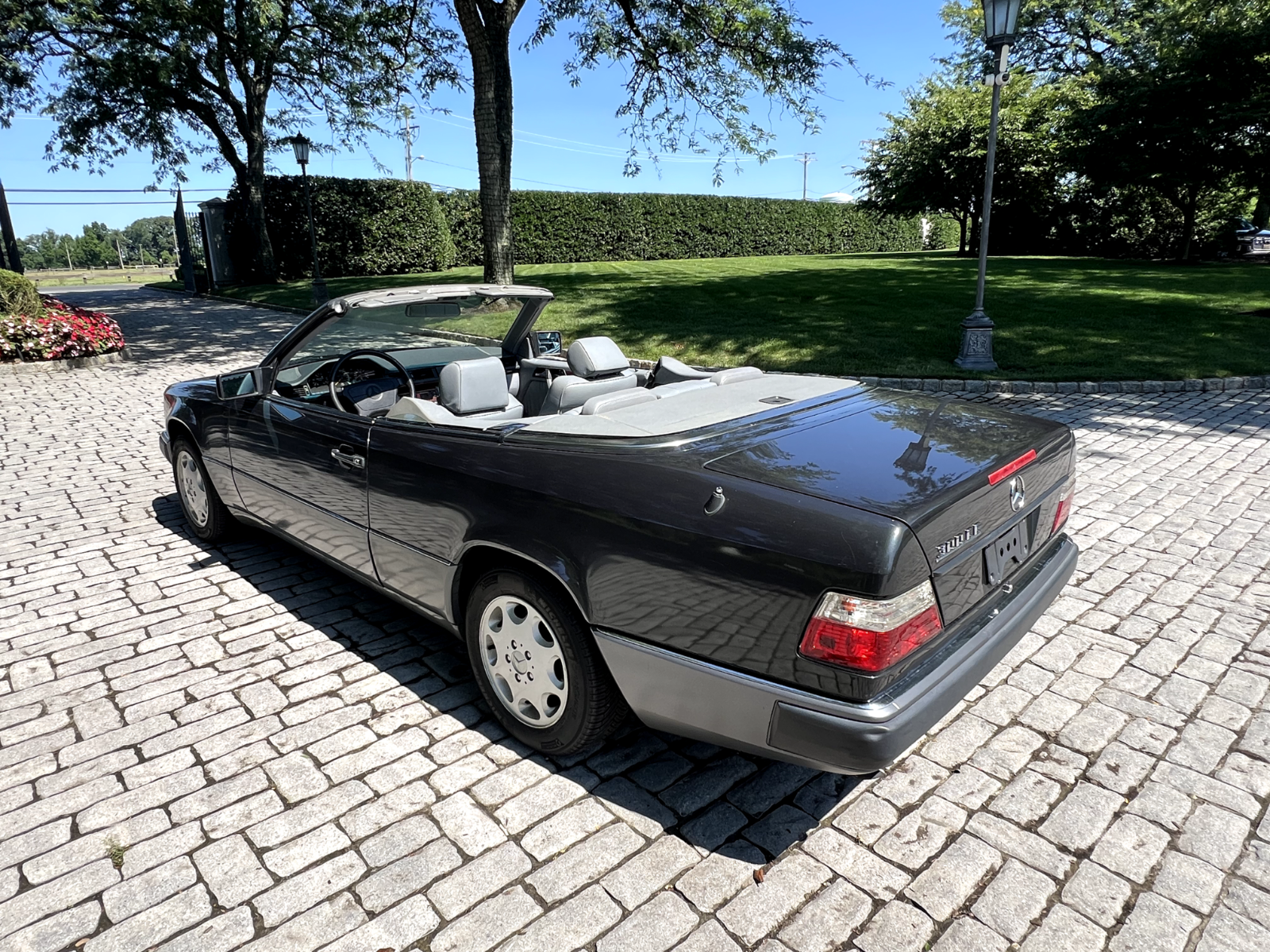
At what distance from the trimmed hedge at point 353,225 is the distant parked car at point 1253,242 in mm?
25910

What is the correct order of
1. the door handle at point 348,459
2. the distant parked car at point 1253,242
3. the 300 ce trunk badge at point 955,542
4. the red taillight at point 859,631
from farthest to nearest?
the distant parked car at point 1253,242 < the door handle at point 348,459 < the 300 ce trunk badge at point 955,542 < the red taillight at point 859,631

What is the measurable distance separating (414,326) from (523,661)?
80.4 inches

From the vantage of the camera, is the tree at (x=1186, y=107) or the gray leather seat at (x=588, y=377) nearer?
the gray leather seat at (x=588, y=377)

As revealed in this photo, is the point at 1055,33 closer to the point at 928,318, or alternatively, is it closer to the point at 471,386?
the point at 928,318

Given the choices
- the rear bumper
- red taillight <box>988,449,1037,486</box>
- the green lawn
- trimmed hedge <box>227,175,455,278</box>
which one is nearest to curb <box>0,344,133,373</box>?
the green lawn

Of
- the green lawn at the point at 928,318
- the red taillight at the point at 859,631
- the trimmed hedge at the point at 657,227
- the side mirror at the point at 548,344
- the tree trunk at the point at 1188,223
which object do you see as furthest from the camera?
the trimmed hedge at the point at 657,227

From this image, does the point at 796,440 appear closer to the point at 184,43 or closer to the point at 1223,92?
the point at 184,43

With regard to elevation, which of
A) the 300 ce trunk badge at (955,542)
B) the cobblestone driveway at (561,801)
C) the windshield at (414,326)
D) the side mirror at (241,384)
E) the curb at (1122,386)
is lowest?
the cobblestone driveway at (561,801)

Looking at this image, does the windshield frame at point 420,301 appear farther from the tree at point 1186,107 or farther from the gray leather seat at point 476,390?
the tree at point 1186,107

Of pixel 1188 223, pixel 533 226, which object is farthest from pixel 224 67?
pixel 1188 223

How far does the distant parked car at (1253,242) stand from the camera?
2489 cm

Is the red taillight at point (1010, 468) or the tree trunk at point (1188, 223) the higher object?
the tree trunk at point (1188, 223)

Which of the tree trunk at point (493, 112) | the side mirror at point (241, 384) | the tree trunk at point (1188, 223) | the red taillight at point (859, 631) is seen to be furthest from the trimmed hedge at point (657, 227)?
the red taillight at point (859, 631)

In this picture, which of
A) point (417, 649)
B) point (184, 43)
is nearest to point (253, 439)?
point (417, 649)
